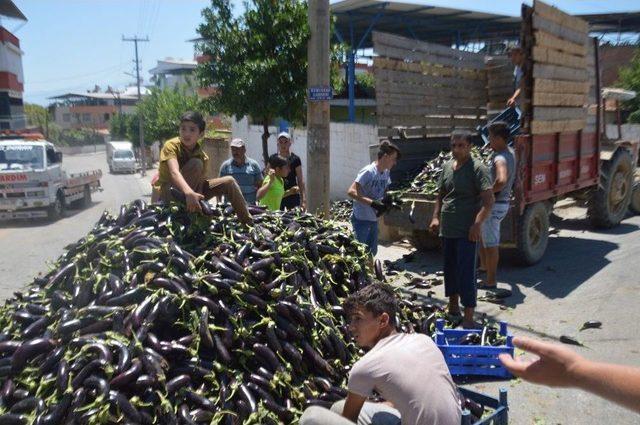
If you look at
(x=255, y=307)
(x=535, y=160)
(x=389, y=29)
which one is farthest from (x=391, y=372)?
(x=389, y=29)

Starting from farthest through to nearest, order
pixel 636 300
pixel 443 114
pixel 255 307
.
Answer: pixel 443 114 < pixel 636 300 < pixel 255 307

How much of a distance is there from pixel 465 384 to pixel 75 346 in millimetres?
3157

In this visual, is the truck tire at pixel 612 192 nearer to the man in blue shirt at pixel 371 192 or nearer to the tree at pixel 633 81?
the man in blue shirt at pixel 371 192

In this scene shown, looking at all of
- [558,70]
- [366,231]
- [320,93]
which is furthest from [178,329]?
[558,70]

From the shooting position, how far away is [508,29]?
1004 inches

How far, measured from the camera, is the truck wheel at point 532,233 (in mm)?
8016

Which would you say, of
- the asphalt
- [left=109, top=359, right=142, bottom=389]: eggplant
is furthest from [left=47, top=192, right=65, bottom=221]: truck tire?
[left=109, top=359, right=142, bottom=389]: eggplant

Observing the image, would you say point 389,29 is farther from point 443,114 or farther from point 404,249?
point 404,249

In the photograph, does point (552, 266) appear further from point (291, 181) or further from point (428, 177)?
point (291, 181)

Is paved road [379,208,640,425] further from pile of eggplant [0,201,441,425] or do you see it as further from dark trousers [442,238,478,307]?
pile of eggplant [0,201,441,425]

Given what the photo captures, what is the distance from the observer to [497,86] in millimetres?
12766

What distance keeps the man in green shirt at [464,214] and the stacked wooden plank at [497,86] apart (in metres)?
7.19

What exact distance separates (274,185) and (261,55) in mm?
5105

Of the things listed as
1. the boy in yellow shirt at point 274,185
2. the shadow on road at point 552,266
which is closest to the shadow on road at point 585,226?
the shadow on road at point 552,266
